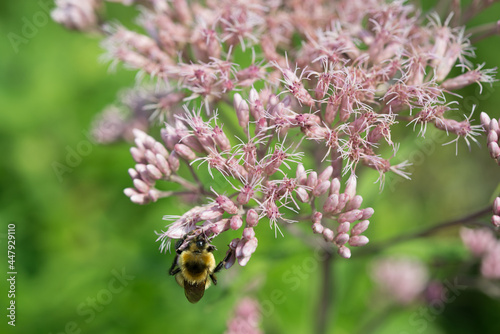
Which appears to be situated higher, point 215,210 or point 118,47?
point 118,47

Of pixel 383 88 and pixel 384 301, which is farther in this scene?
pixel 384 301

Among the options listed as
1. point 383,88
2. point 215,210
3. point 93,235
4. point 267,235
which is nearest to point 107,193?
point 93,235

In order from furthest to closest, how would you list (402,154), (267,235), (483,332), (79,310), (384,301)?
(483,332) → (384,301) → (267,235) → (79,310) → (402,154)

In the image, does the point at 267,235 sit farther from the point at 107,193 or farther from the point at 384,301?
the point at 107,193

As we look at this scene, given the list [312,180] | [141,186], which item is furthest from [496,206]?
[141,186]

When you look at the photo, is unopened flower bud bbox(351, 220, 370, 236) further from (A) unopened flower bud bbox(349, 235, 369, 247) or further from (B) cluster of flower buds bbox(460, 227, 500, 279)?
(B) cluster of flower buds bbox(460, 227, 500, 279)
